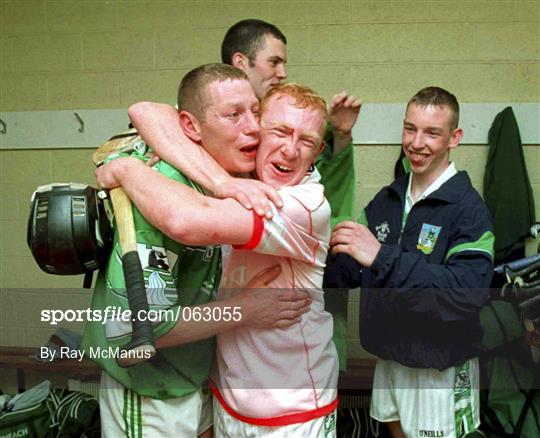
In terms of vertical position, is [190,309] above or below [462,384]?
above

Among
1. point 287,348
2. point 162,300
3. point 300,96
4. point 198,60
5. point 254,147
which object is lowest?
point 287,348

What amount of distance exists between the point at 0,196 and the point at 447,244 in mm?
2350

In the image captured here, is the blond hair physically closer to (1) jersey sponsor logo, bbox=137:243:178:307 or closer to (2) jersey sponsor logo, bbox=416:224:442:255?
(1) jersey sponsor logo, bbox=137:243:178:307

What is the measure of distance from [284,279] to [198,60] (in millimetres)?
1811

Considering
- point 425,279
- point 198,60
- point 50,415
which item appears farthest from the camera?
point 198,60

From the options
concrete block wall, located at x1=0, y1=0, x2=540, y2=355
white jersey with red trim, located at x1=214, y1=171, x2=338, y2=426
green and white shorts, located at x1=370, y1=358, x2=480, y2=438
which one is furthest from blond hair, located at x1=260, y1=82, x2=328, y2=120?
concrete block wall, located at x1=0, y1=0, x2=540, y2=355

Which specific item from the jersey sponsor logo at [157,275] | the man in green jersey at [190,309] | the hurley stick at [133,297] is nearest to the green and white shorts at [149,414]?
the man in green jersey at [190,309]

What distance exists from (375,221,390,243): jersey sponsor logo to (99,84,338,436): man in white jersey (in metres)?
0.67

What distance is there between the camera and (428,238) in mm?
1642

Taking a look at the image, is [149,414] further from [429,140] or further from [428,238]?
[429,140]

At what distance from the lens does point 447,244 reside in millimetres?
1604

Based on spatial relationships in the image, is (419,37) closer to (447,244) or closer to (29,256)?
(447,244)

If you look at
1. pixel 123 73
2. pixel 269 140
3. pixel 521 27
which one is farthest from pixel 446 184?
pixel 123 73

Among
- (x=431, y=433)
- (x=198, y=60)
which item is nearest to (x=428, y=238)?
(x=431, y=433)
